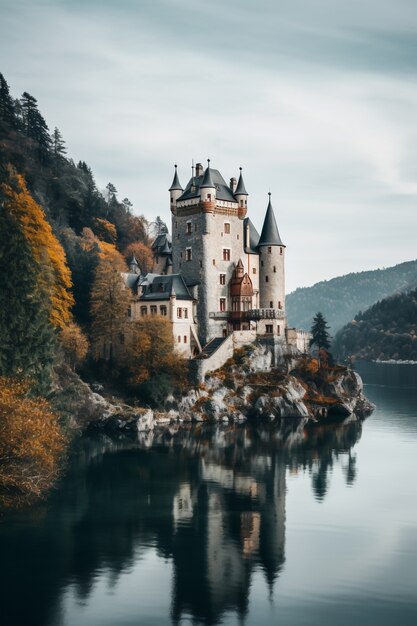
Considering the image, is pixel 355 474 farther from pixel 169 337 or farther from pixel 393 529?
pixel 169 337

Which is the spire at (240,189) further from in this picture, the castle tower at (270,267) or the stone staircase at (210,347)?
the stone staircase at (210,347)

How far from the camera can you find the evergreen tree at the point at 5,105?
4326 inches

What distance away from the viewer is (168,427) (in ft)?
261

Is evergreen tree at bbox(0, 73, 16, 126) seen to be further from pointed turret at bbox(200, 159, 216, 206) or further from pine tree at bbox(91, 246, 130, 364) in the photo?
pine tree at bbox(91, 246, 130, 364)

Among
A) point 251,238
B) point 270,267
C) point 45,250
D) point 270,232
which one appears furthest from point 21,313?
point 270,232

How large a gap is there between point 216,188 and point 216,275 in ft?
35.5

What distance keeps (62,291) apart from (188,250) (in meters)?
20.8

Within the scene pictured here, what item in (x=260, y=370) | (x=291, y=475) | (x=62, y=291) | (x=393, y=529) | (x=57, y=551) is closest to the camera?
(x=57, y=551)

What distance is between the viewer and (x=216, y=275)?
306 feet

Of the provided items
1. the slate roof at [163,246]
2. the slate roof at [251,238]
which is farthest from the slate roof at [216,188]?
the slate roof at [163,246]

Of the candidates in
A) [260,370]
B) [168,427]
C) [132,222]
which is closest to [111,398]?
[168,427]

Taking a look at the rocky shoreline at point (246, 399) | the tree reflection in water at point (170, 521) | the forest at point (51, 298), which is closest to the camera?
the tree reflection in water at point (170, 521)

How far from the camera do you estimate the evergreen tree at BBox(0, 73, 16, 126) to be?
110 meters

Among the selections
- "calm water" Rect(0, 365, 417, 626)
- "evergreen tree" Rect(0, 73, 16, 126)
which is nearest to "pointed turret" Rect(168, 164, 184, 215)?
"evergreen tree" Rect(0, 73, 16, 126)
